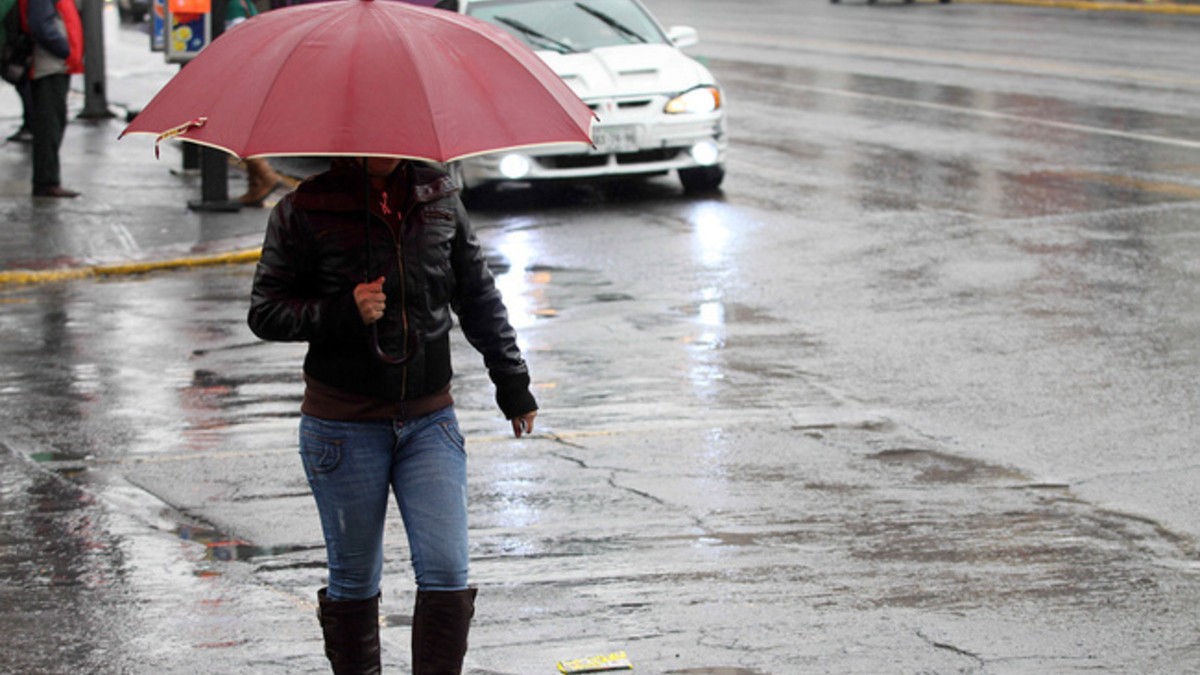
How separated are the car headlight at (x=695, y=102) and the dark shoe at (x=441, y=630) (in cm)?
1088

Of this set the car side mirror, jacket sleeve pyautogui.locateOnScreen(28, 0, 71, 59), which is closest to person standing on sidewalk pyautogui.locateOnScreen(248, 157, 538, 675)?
jacket sleeve pyautogui.locateOnScreen(28, 0, 71, 59)

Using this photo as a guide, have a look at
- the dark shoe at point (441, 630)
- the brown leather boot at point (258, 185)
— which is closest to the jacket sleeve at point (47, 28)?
the brown leather boot at point (258, 185)

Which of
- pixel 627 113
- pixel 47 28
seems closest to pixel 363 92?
pixel 627 113

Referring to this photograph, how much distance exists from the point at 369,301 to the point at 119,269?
8.66m

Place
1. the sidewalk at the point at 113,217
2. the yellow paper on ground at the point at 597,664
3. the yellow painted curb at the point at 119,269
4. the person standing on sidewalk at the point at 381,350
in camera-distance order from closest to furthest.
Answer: the person standing on sidewalk at the point at 381,350, the yellow paper on ground at the point at 597,664, the yellow painted curb at the point at 119,269, the sidewalk at the point at 113,217

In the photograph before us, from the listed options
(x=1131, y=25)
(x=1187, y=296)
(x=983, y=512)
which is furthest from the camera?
(x=1131, y=25)

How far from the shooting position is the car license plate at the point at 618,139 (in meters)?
15.1

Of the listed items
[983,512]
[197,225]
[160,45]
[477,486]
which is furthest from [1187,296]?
[160,45]

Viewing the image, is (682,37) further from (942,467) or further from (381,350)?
(381,350)

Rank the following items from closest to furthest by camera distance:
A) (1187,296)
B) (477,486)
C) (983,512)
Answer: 1. (983,512)
2. (477,486)
3. (1187,296)

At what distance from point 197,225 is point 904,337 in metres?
6.25

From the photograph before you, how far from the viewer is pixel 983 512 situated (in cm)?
716

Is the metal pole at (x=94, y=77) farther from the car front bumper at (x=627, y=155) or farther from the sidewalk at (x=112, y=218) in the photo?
the car front bumper at (x=627, y=155)

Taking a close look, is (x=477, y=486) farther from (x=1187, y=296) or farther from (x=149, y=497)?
(x=1187, y=296)
